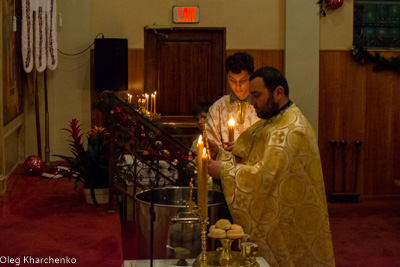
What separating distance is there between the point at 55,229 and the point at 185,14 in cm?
477

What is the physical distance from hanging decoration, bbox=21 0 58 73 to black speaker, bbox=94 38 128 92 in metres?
0.53

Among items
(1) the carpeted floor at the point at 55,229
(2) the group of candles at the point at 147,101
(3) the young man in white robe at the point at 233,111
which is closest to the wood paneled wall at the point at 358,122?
(2) the group of candles at the point at 147,101

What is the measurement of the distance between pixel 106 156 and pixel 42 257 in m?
1.69

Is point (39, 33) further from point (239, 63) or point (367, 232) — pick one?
point (367, 232)

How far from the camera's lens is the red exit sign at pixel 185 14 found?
930cm

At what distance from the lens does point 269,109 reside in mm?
3906

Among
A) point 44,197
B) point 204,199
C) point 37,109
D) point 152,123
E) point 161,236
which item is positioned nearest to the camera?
point 204,199

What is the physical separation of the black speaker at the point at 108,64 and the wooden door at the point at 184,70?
890 millimetres

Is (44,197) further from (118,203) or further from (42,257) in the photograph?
(42,257)

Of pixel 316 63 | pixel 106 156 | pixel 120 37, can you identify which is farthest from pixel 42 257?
pixel 316 63

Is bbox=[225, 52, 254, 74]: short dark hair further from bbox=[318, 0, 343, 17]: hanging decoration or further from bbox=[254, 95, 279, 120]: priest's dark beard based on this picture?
bbox=[318, 0, 343, 17]: hanging decoration

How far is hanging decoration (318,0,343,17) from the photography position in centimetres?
942

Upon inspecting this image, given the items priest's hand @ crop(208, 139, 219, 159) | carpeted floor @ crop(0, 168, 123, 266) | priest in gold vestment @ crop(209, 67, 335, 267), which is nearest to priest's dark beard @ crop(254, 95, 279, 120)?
priest in gold vestment @ crop(209, 67, 335, 267)

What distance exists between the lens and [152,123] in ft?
17.7
